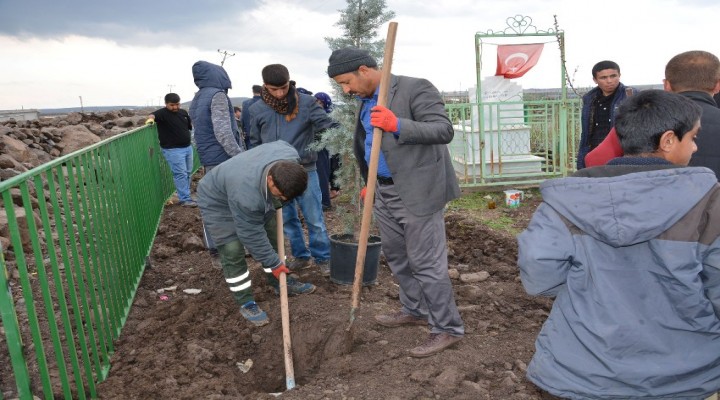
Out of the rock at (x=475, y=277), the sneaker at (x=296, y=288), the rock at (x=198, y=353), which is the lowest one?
the rock at (x=475, y=277)

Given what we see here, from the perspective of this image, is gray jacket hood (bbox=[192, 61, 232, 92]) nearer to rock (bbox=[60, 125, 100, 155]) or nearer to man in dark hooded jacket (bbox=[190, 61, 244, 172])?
man in dark hooded jacket (bbox=[190, 61, 244, 172])

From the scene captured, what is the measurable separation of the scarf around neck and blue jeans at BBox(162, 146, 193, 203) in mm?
3752

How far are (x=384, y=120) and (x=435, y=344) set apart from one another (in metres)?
1.34

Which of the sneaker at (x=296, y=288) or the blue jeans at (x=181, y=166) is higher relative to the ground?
the blue jeans at (x=181, y=166)

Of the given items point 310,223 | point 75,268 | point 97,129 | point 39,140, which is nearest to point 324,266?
point 310,223

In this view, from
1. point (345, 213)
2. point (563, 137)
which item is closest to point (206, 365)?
point (345, 213)

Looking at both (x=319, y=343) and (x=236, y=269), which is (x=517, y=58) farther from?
(x=319, y=343)

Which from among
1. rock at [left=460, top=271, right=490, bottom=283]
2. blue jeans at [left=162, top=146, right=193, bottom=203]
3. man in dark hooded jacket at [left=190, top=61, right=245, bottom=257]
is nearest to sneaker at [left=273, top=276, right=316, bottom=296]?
man in dark hooded jacket at [left=190, top=61, right=245, bottom=257]

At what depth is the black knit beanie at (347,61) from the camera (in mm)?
3076

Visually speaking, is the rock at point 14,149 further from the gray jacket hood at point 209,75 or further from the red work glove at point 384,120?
the red work glove at point 384,120

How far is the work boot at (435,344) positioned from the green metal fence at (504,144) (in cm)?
537

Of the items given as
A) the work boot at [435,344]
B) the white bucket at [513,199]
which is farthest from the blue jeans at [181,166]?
the work boot at [435,344]

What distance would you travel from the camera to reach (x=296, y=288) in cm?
446

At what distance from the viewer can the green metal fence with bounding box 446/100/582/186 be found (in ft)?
27.7
